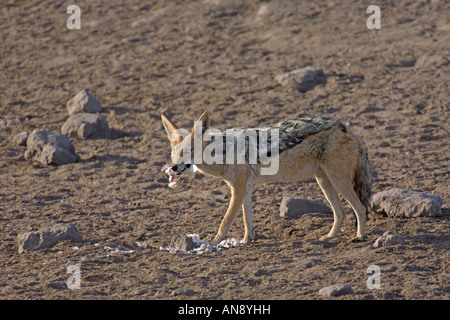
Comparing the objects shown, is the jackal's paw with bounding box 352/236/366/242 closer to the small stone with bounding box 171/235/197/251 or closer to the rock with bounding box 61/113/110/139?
the small stone with bounding box 171/235/197/251

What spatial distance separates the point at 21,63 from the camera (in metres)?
16.1

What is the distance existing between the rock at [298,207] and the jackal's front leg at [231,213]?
37.3 inches

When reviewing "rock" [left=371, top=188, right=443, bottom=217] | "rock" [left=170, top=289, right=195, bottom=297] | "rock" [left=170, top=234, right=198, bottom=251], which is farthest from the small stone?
"rock" [left=371, top=188, right=443, bottom=217]

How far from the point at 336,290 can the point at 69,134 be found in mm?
7565

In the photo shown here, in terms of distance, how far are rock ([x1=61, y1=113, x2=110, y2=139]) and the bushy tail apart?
576 centimetres

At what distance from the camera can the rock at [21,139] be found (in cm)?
1212

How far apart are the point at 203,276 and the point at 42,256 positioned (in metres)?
2.06

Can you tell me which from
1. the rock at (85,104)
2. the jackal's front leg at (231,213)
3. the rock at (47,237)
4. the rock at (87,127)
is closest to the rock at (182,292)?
the jackal's front leg at (231,213)

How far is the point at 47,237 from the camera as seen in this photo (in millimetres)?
8086

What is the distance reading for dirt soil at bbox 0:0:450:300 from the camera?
7.08 metres

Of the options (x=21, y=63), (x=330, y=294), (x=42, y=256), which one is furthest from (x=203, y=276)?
(x=21, y=63)

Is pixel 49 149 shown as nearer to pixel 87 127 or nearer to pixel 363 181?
pixel 87 127

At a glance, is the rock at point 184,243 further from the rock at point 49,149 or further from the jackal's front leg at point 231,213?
the rock at point 49,149

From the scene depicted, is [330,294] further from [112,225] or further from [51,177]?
[51,177]
